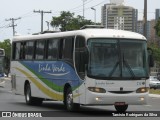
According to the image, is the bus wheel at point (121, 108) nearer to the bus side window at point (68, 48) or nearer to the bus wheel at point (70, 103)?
the bus wheel at point (70, 103)

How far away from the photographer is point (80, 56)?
1942cm

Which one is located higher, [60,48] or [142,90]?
[60,48]

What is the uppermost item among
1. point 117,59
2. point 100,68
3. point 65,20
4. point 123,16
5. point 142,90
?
point 123,16

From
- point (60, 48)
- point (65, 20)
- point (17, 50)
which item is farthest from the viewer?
point (65, 20)

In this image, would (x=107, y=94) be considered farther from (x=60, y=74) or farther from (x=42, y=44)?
(x=42, y=44)

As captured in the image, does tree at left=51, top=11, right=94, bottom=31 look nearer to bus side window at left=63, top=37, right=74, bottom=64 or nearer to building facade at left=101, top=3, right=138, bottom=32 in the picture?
building facade at left=101, top=3, right=138, bottom=32

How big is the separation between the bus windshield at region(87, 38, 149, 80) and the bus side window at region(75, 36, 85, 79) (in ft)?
1.08

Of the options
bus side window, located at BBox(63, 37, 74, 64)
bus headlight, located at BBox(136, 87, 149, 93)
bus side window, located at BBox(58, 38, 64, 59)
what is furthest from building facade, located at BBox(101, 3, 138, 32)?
bus headlight, located at BBox(136, 87, 149, 93)

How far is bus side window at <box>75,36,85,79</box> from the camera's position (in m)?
19.3

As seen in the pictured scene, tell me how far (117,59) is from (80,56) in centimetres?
131

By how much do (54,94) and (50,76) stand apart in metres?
0.84

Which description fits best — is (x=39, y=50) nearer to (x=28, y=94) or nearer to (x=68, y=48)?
(x=28, y=94)

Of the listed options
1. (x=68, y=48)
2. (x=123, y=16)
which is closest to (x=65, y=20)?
(x=123, y=16)

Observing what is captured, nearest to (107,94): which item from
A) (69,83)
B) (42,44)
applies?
(69,83)
